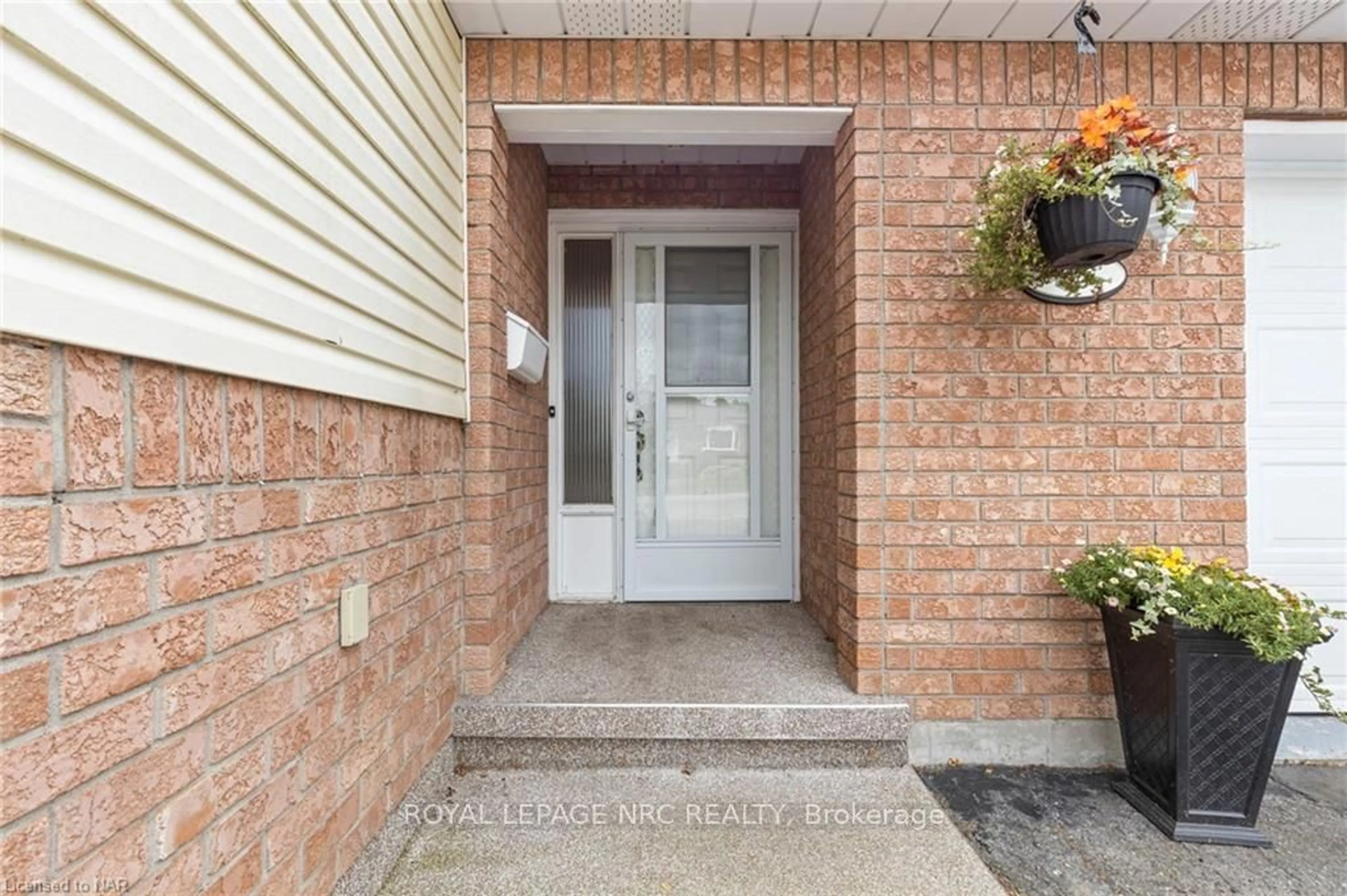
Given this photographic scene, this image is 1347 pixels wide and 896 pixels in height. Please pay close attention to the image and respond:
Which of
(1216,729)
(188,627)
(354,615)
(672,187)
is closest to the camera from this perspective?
(188,627)

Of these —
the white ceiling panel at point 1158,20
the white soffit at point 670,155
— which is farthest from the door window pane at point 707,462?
the white ceiling panel at point 1158,20

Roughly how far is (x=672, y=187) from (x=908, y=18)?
1482mm

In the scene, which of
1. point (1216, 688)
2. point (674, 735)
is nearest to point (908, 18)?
point (1216, 688)

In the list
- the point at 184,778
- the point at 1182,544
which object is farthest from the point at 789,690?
the point at 184,778

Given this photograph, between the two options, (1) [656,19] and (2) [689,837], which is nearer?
(2) [689,837]

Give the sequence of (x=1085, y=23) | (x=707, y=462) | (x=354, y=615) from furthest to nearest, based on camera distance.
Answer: (x=707, y=462)
(x=1085, y=23)
(x=354, y=615)

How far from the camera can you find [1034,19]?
194 centimetres

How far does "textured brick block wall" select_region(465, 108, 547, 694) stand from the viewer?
2.08 metres

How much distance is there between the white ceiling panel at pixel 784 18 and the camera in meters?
1.88

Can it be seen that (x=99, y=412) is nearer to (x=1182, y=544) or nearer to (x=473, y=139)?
(x=473, y=139)

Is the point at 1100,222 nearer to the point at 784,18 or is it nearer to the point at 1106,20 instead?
the point at 1106,20

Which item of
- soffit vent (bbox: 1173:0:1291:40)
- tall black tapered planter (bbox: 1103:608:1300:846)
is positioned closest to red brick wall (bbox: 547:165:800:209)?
soffit vent (bbox: 1173:0:1291:40)

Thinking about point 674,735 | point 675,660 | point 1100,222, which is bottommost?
point 674,735

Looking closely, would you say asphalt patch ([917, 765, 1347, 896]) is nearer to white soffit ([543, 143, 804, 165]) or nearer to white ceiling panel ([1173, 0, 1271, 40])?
white ceiling panel ([1173, 0, 1271, 40])
